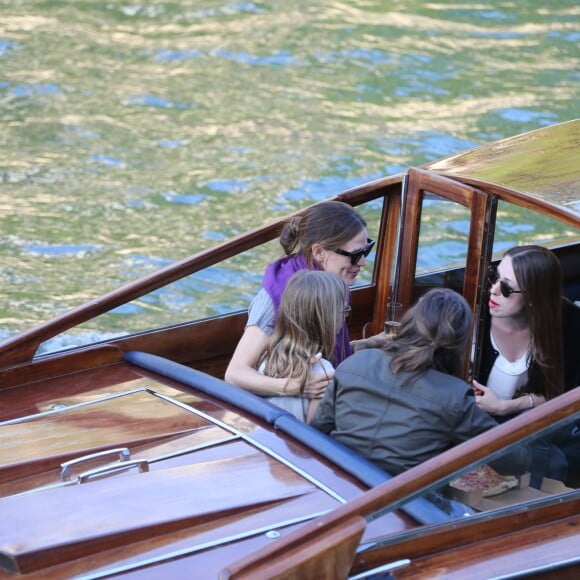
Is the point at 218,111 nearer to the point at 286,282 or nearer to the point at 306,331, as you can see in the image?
the point at 286,282

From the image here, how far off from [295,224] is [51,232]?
5.74 m

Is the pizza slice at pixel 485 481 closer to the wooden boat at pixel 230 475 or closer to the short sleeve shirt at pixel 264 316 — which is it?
the wooden boat at pixel 230 475

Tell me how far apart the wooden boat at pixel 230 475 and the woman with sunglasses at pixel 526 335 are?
0.19m

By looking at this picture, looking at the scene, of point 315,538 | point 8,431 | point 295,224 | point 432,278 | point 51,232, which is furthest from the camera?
point 51,232

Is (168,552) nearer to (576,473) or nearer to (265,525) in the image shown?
(265,525)

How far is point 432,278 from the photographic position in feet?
13.9

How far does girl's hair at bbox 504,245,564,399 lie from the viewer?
356cm

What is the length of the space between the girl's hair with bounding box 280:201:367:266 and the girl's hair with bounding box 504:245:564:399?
1.85 feet

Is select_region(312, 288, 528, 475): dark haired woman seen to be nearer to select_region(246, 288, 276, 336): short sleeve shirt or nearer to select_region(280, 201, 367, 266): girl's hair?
select_region(246, 288, 276, 336): short sleeve shirt

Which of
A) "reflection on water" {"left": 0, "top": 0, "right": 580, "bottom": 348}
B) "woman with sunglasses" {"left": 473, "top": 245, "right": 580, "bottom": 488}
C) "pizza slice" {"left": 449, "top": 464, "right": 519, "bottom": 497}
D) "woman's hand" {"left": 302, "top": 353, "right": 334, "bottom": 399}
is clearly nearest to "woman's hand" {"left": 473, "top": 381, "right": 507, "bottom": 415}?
"woman with sunglasses" {"left": 473, "top": 245, "right": 580, "bottom": 488}

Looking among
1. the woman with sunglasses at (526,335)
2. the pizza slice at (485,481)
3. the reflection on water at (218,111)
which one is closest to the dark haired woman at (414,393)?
the pizza slice at (485,481)

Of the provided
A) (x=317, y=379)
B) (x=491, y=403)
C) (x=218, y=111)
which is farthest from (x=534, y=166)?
(x=218, y=111)

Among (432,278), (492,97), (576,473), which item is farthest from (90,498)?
(492,97)

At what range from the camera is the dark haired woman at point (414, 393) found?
2.89m
